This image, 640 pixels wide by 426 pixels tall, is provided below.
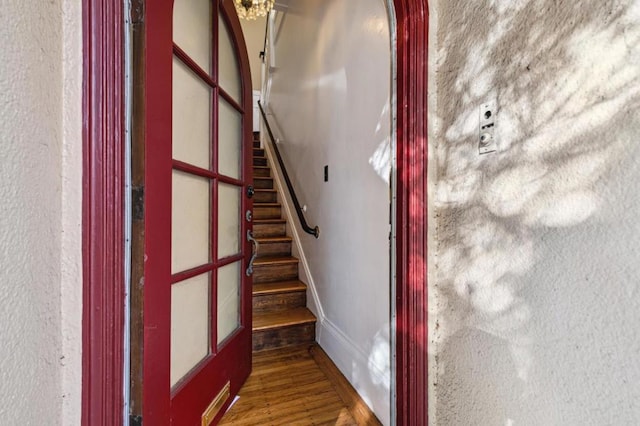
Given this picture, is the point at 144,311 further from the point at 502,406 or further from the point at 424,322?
the point at 502,406

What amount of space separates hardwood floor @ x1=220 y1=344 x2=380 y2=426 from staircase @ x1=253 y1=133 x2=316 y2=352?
0.46ft

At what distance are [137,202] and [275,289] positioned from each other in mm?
1610

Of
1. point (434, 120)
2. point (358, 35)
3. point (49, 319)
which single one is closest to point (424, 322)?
point (434, 120)

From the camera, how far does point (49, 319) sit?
62cm

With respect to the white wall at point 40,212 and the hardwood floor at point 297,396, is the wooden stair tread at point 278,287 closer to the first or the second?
the hardwood floor at point 297,396

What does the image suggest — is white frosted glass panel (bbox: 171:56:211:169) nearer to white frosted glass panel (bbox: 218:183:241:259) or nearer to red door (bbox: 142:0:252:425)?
red door (bbox: 142:0:252:425)

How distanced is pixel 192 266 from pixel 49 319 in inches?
19.7

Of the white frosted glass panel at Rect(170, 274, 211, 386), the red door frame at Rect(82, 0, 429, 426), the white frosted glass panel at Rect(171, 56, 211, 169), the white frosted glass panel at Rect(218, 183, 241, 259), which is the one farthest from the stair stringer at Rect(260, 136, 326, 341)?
the red door frame at Rect(82, 0, 429, 426)

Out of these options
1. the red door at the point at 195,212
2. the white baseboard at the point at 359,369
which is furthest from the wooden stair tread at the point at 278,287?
the red door at the point at 195,212

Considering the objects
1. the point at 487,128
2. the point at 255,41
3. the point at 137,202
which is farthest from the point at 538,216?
the point at 255,41

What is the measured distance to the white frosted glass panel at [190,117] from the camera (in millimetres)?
1021

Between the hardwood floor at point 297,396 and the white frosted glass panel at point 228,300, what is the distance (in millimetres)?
384

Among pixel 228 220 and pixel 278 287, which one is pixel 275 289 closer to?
pixel 278 287

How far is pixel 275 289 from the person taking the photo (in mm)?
2217
